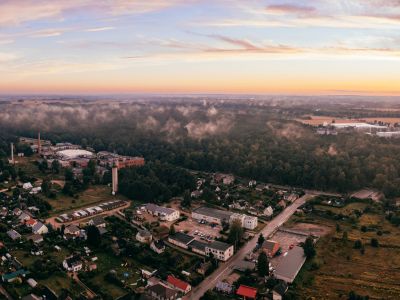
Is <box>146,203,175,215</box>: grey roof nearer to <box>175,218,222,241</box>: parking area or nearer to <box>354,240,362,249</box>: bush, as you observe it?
<box>175,218,222,241</box>: parking area

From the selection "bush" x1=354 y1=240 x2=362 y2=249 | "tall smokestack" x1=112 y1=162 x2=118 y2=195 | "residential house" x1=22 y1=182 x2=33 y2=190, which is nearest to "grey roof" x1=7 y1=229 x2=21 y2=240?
"residential house" x1=22 y1=182 x2=33 y2=190

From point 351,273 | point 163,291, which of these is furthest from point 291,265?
point 163,291

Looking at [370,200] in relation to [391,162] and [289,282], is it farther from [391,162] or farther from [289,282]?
[289,282]

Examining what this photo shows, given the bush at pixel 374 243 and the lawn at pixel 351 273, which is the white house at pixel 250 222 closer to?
the lawn at pixel 351 273

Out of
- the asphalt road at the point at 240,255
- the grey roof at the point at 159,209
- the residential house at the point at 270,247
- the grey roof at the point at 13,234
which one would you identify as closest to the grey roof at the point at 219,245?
the asphalt road at the point at 240,255

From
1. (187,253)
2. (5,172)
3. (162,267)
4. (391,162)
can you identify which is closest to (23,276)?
(162,267)

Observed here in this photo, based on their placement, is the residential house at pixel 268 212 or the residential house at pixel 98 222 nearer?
the residential house at pixel 98 222
